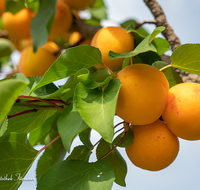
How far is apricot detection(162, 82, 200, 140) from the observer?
1.34 feet

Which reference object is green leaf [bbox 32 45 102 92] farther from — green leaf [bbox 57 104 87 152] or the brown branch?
the brown branch

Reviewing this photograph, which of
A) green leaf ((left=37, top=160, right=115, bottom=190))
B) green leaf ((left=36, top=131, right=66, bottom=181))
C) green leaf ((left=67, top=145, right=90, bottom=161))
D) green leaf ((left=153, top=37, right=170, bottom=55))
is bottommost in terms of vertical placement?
green leaf ((left=36, top=131, right=66, bottom=181))

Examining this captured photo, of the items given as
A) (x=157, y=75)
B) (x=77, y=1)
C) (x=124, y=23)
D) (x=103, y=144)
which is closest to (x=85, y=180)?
(x=103, y=144)

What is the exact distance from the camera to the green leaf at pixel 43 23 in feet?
2.30

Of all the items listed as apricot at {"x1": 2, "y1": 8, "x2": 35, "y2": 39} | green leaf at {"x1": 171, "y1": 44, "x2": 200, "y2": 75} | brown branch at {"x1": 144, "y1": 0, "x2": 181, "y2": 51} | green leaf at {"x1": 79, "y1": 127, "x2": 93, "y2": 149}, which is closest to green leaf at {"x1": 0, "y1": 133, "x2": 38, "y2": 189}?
green leaf at {"x1": 79, "y1": 127, "x2": 93, "y2": 149}

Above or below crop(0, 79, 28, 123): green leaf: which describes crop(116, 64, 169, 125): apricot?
below

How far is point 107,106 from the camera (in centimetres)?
35

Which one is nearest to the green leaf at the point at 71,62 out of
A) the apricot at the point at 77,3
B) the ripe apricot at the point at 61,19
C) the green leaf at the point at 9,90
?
the green leaf at the point at 9,90

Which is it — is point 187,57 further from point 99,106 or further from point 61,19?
point 61,19

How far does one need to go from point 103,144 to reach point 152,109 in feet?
0.59

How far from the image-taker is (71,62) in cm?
41

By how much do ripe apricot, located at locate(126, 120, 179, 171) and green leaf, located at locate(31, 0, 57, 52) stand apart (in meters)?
0.43

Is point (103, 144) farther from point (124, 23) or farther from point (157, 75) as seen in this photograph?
point (124, 23)

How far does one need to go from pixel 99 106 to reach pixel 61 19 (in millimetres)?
684
